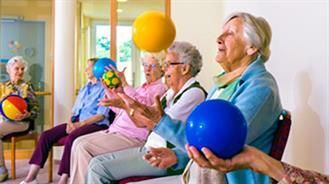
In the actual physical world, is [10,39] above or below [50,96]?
above

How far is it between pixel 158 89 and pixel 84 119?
3.54 feet

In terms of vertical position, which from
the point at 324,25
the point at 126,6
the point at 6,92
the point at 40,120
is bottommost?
the point at 40,120

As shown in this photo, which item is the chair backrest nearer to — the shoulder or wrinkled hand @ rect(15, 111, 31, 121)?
the shoulder

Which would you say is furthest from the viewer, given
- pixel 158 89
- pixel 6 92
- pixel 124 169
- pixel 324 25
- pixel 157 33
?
pixel 6 92

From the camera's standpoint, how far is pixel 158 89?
3.21m

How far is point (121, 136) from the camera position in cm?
307

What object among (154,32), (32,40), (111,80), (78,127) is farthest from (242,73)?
(32,40)

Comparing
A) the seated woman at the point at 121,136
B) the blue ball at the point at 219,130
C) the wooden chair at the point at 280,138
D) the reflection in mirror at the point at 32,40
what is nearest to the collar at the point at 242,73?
the wooden chair at the point at 280,138

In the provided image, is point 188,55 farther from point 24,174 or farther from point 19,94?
point 24,174

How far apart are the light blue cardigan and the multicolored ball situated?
114 inches

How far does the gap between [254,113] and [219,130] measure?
50 cm

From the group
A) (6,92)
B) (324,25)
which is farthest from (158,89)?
(6,92)

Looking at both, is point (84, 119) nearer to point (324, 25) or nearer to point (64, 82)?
point (64, 82)

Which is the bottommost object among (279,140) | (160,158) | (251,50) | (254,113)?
(160,158)
